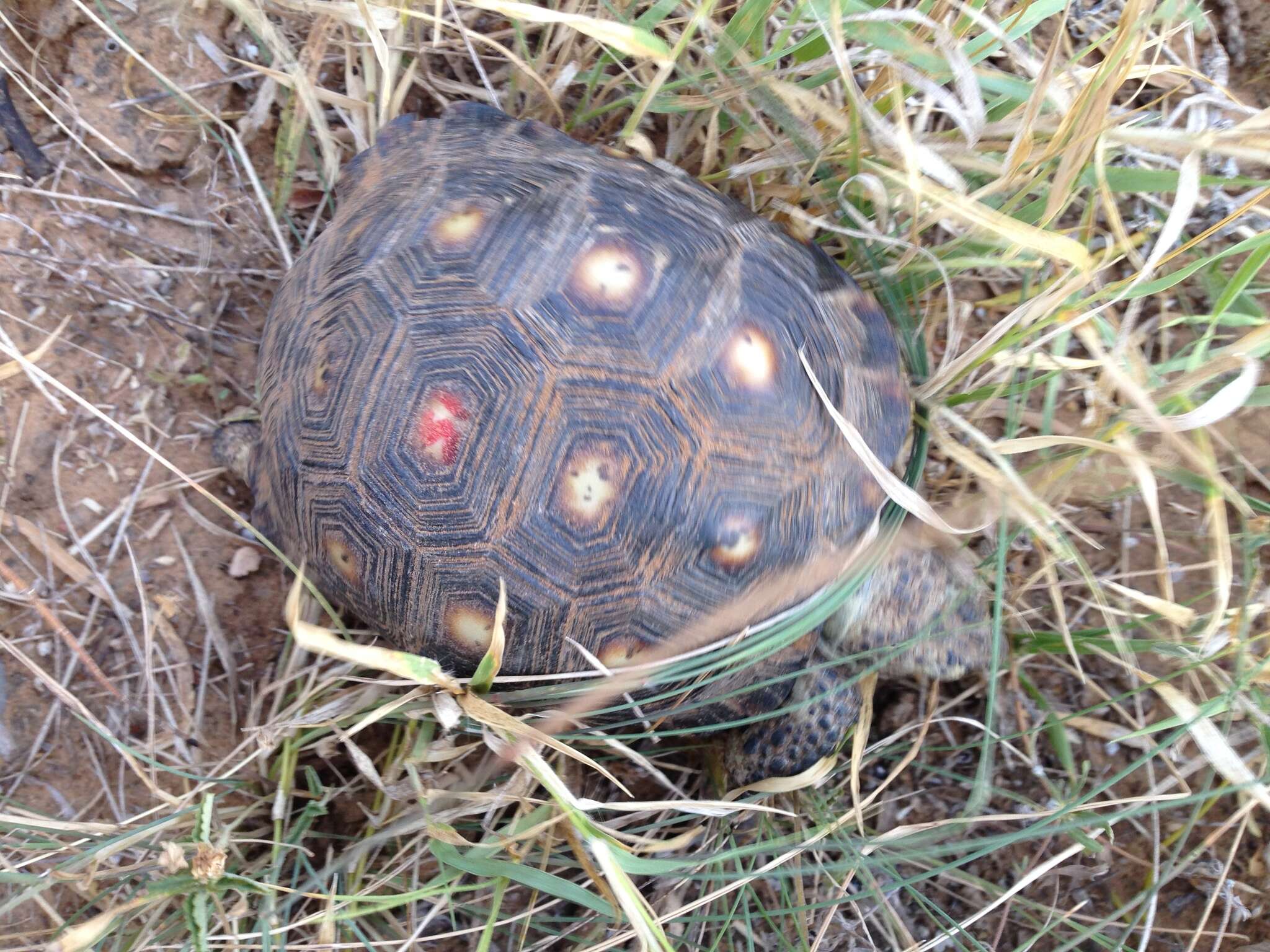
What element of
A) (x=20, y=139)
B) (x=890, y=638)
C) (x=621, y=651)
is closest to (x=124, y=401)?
(x=20, y=139)

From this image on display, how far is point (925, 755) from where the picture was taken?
1.56 m

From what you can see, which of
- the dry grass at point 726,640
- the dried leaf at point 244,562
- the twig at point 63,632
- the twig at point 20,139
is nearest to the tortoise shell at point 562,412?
the dry grass at point 726,640

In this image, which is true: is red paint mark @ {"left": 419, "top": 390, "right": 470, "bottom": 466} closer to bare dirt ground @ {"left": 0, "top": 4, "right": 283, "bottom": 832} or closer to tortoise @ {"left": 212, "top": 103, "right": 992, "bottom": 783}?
tortoise @ {"left": 212, "top": 103, "right": 992, "bottom": 783}

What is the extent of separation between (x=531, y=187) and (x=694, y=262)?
10.3 inches

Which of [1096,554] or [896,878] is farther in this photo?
[1096,554]

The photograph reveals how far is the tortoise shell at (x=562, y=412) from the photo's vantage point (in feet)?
3.57

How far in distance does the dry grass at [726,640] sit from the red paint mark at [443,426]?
339mm

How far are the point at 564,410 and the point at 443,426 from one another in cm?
17

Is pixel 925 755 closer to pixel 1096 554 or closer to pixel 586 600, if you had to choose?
pixel 1096 554

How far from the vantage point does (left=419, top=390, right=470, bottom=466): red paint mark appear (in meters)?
1.10

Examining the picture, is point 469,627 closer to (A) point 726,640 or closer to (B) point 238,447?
(A) point 726,640

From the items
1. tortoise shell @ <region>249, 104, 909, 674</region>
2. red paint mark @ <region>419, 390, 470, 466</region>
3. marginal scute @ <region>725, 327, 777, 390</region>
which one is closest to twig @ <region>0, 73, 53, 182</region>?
tortoise shell @ <region>249, 104, 909, 674</region>

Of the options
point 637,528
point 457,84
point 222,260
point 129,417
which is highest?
point 457,84

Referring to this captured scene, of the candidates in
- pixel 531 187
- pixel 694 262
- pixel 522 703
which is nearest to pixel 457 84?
pixel 531 187
